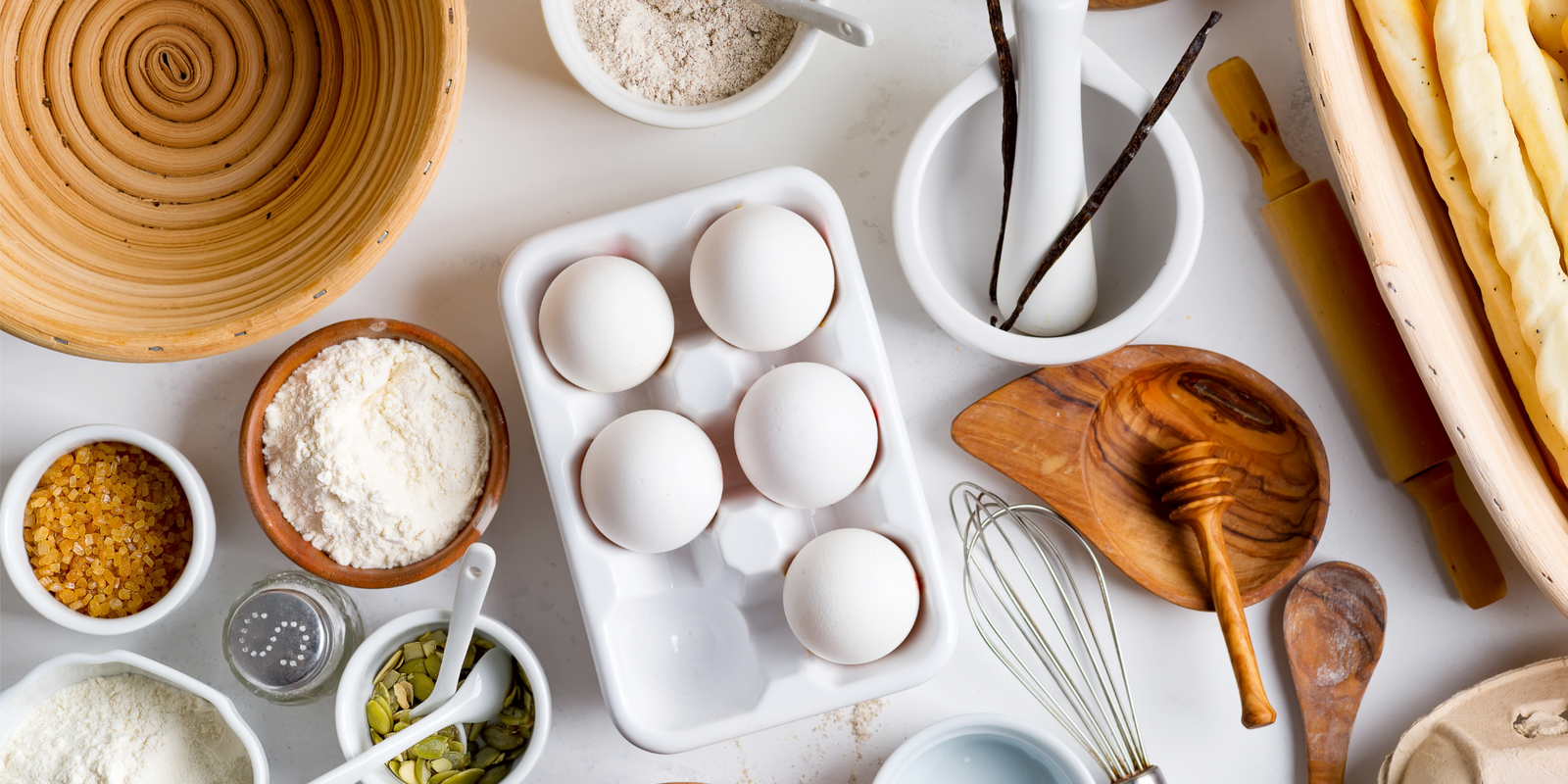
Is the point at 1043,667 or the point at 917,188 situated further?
the point at 1043,667

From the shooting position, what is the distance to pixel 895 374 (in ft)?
2.90

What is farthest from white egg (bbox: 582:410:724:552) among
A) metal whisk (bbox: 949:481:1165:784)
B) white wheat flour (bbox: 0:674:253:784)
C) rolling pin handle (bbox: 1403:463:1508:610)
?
rolling pin handle (bbox: 1403:463:1508:610)

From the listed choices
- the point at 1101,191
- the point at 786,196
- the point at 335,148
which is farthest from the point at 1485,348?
the point at 335,148

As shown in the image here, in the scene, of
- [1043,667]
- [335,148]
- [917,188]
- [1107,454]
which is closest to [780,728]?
[1043,667]

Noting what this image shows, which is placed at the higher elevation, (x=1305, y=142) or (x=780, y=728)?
(x=1305, y=142)

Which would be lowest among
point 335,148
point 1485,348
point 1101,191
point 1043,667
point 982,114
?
point 1043,667

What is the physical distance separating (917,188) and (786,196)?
0.34ft

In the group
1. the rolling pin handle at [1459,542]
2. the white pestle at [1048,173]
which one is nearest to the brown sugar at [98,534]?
the white pestle at [1048,173]

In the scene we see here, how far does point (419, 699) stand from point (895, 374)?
51 centimetres

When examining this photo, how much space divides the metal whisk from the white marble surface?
2 centimetres

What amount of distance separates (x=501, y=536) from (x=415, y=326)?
0.21 m

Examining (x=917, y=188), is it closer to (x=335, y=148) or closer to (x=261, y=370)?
(x=335, y=148)

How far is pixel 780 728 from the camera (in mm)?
875

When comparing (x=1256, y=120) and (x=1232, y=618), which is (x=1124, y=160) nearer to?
(x=1256, y=120)
